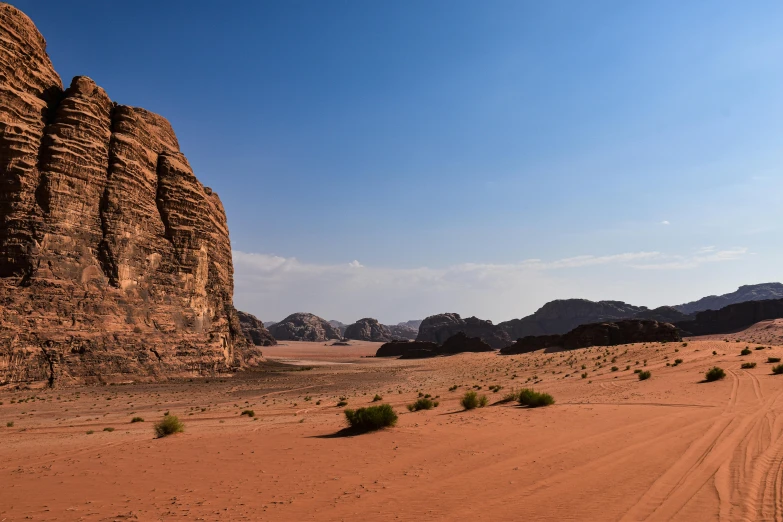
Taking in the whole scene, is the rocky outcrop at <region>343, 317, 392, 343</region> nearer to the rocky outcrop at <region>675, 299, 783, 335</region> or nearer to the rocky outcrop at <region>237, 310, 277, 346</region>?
the rocky outcrop at <region>237, 310, 277, 346</region>

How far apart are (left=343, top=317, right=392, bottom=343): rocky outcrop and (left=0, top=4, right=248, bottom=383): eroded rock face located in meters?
132

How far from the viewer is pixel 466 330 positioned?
10994 centimetres

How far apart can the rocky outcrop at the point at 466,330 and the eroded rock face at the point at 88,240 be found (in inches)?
2933

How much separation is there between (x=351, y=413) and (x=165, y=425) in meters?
5.73

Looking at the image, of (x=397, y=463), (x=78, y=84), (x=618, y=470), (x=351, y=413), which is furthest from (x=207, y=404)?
(x=78, y=84)

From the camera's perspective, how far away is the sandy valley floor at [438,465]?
6.11 meters

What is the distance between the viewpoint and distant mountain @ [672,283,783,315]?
16216 cm

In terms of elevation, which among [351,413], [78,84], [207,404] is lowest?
[207,404]

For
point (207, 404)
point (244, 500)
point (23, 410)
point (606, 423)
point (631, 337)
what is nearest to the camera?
point (244, 500)

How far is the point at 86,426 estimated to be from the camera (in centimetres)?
1611

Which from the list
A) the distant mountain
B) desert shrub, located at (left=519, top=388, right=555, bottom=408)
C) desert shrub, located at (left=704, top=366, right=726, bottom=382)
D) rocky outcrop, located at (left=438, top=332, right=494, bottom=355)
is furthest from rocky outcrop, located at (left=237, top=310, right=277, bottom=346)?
the distant mountain

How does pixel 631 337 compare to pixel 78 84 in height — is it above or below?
below

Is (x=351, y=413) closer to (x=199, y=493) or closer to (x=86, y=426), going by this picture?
(x=199, y=493)

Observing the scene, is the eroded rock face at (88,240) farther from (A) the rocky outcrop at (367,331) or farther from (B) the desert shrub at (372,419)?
(A) the rocky outcrop at (367,331)
